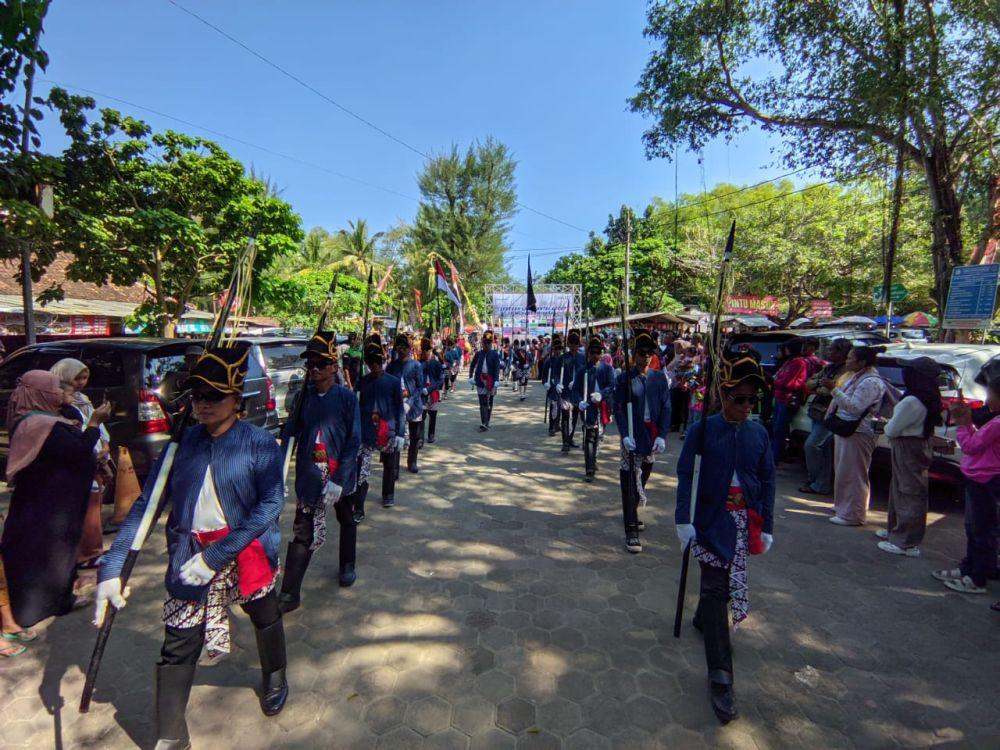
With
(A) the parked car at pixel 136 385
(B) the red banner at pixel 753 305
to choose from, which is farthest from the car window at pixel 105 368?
(B) the red banner at pixel 753 305

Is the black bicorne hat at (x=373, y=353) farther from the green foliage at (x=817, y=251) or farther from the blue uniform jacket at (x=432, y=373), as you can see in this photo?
the green foliage at (x=817, y=251)

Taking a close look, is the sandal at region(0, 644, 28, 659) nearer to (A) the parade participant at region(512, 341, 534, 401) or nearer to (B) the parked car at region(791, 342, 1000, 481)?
(B) the parked car at region(791, 342, 1000, 481)

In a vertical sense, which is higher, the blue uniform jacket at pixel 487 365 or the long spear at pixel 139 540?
the blue uniform jacket at pixel 487 365

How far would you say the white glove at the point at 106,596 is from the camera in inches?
81.8

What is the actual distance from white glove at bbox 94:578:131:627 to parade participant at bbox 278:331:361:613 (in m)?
1.32

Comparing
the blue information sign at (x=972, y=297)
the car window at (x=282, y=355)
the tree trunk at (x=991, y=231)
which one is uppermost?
the tree trunk at (x=991, y=231)

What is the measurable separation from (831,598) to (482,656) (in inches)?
109

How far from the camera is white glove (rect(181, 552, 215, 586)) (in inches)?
80.7

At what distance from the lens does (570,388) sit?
316 inches

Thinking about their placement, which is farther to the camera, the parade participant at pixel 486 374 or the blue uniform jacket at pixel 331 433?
the parade participant at pixel 486 374

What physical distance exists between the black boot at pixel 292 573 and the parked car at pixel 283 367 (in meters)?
3.81

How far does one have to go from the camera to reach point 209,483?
2182 mm

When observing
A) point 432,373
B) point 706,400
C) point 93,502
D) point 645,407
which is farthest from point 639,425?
point 93,502

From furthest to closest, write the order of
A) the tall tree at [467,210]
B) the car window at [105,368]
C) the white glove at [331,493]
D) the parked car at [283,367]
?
the tall tree at [467,210], the parked car at [283,367], the car window at [105,368], the white glove at [331,493]
